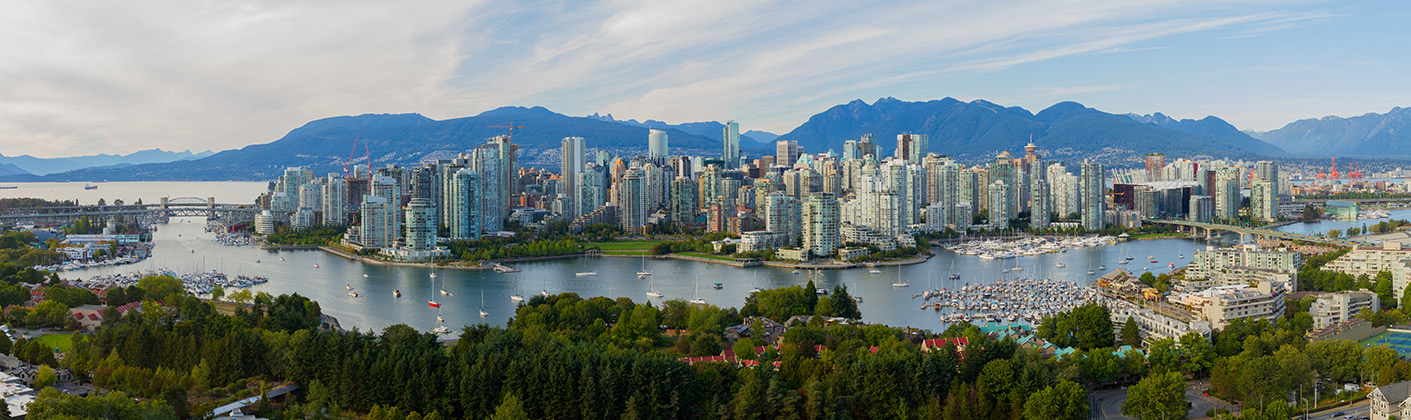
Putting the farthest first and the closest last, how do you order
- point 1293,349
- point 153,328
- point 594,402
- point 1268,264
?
1. point 1268,264
2. point 153,328
3. point 1293,349
4. point 594,402

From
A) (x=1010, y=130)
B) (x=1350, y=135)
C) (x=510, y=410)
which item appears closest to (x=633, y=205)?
(x=510, y=410)

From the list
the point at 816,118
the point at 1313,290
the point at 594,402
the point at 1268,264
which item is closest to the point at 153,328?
the point at 594,402

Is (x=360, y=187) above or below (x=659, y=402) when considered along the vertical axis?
above

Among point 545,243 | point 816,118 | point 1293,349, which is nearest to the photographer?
point 1293,349

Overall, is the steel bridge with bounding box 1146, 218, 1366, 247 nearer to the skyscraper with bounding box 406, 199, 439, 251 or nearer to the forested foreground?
the forested foreground

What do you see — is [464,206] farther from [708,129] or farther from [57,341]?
[708,129]

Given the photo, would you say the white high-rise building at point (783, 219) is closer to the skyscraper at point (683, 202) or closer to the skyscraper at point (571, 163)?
the skyscraper at point (683, 202)

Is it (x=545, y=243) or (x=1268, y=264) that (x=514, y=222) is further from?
(x=1268, y=264)
